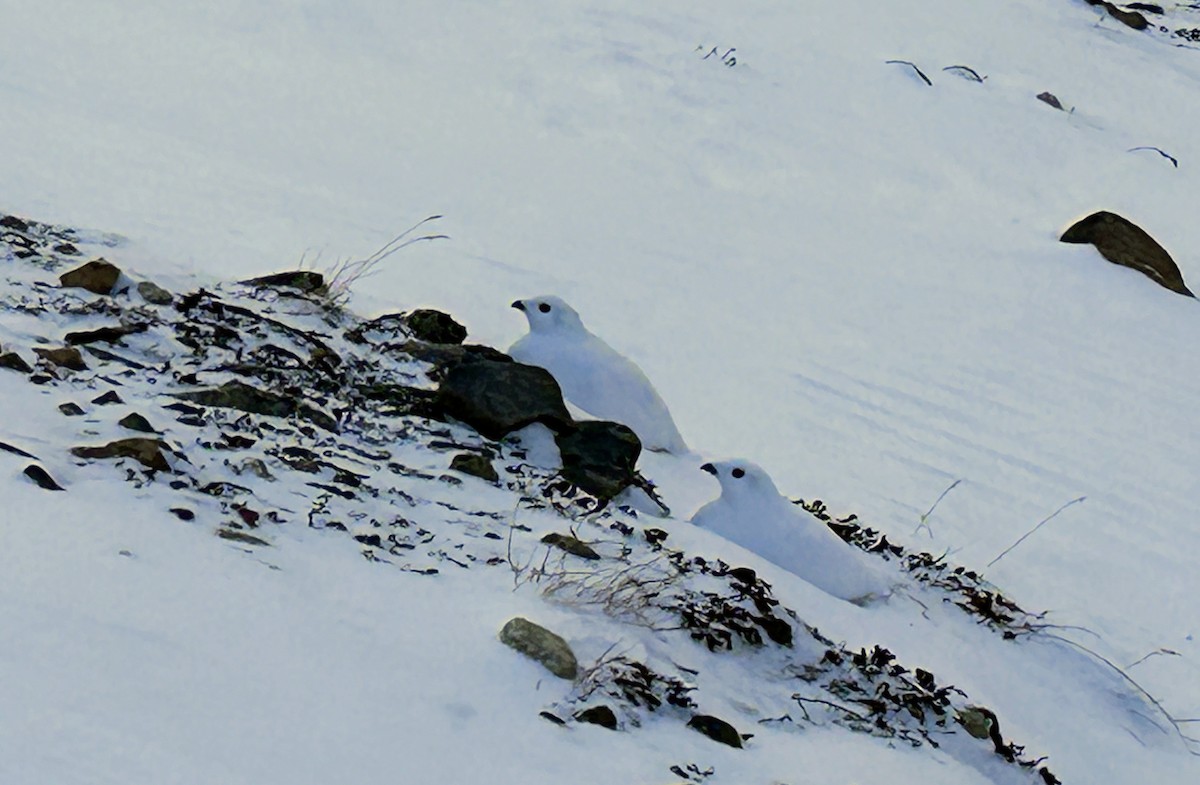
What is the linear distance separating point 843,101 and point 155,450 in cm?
894

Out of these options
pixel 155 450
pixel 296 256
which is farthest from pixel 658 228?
pixel 155 450

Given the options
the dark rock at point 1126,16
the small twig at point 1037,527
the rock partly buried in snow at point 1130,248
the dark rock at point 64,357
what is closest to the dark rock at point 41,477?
the dark rock at point 64,357

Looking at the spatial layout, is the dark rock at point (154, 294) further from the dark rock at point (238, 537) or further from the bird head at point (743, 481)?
the bird head at point (743, 481)

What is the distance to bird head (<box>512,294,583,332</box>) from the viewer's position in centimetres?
517

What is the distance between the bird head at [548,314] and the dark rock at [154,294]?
1.30 meters

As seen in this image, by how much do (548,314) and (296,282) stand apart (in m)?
0.95

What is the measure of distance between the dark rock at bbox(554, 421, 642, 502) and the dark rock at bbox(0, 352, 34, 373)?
5.12 ft

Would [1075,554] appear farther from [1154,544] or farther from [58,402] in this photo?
[58,402]

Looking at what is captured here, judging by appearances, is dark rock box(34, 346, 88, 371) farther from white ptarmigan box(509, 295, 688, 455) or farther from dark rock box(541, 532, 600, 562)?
white ptarmigan box(509, 295, 688, 455)

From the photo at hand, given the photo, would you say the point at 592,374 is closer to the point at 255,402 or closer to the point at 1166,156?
the point at 255,402

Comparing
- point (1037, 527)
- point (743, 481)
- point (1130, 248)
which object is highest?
point (743, 481)

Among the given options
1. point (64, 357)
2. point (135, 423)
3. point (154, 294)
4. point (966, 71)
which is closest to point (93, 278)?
point (154, 294)

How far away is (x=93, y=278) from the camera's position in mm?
4418

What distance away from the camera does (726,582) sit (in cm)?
376
